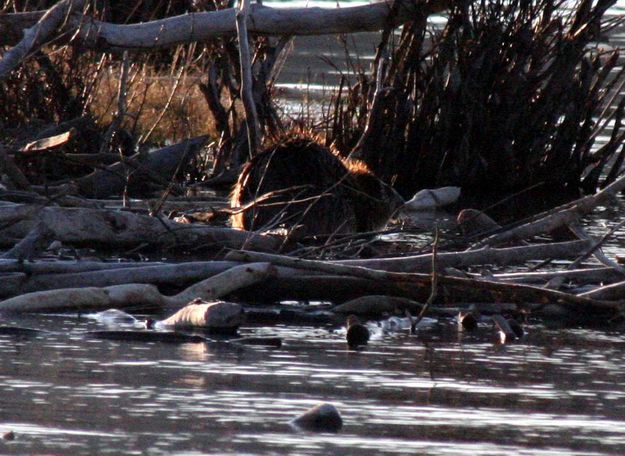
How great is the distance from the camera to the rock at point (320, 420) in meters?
3.24

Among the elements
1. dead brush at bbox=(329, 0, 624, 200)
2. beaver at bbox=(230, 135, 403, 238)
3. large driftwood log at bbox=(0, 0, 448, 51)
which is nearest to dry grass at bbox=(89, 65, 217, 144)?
dead brush at bbox=(329, 0, 624, 200)

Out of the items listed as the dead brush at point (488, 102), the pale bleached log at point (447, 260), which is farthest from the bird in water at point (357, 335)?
the dead brush at point (488, 102)

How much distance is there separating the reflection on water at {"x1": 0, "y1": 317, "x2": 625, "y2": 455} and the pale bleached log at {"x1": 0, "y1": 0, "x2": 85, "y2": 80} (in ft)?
7.92

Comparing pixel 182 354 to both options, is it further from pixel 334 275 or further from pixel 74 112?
pixel 74 112

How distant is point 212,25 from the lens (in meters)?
7.88

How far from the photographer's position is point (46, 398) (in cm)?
350

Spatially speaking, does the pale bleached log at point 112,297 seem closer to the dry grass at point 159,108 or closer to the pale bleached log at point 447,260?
the pale bleached log at point 447,260

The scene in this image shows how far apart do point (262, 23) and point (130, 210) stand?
219 cm

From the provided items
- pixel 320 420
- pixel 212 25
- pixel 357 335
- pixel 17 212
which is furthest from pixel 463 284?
pixel 212 25

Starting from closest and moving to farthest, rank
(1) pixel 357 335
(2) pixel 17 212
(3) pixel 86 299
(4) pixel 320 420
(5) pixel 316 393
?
(4) pixel 320 420
(5) pixel 316 393
(1) pixel 357 335
(3) pixel 86 299
(2) pixel 17 212

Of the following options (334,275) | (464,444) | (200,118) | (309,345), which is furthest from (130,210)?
(200,118)

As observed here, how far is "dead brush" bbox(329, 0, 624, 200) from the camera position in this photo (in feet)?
30.2

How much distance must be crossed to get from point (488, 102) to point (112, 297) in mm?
5123

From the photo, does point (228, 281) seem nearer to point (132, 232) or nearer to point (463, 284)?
point (463, 284)
